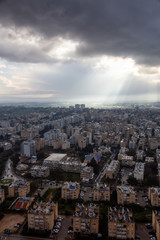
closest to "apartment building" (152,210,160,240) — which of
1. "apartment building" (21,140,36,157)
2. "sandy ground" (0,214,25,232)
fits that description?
"sandy ground" (0,214,25,232)

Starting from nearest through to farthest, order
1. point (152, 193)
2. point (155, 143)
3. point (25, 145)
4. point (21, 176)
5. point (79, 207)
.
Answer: point (79, 207) → point (152, 193) → point (21, 176) → point (25, 145) → point (155, 143)

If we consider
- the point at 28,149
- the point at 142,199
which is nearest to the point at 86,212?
the point at 142,199

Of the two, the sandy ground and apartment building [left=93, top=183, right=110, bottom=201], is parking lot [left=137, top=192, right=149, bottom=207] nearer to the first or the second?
apartment building [left=93, top=183, right=110, bottom=201]

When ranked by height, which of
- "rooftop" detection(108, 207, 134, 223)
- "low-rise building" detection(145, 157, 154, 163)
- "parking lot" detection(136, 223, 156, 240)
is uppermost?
"rooftop" detection(108, 207, 134, 223)

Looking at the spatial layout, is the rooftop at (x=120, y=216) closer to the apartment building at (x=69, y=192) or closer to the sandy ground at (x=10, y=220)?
the apartment building at (x=69, y=192)

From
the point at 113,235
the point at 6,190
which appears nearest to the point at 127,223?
the point at 113,235

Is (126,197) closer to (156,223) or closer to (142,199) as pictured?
(142,199)

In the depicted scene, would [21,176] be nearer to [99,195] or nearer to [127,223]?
[99,195]

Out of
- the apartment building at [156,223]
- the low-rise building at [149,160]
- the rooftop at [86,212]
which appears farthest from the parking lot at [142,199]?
the low-rise building at [149,160]
